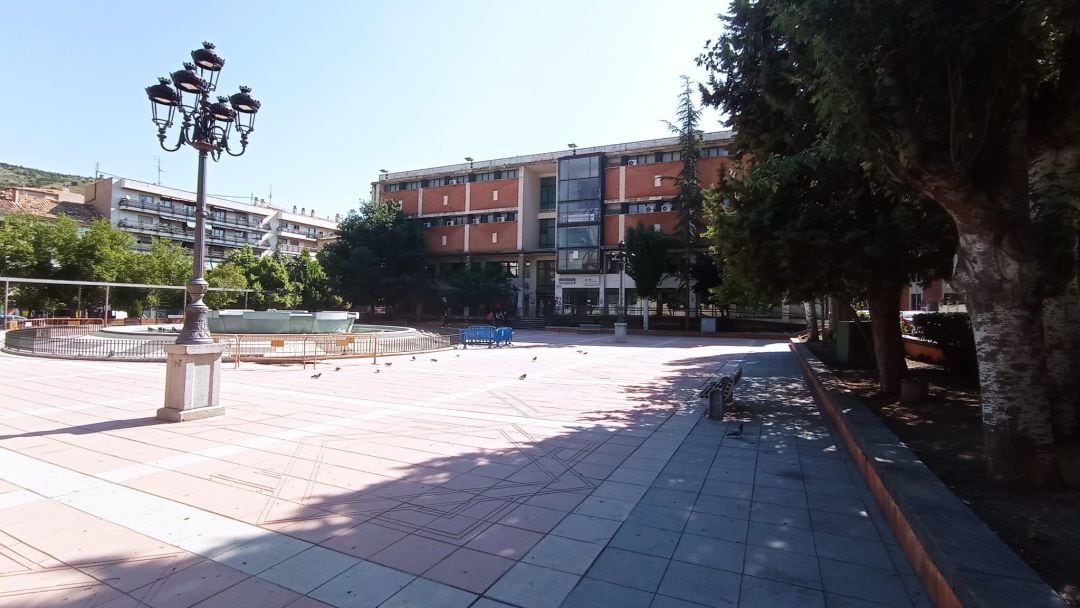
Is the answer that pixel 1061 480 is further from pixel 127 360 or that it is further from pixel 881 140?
pixel 127 360

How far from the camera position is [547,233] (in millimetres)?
51719

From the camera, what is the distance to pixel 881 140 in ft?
15.7

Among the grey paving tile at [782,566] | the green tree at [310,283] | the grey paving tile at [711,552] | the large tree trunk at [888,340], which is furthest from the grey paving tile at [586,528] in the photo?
the green tree at [310,283]

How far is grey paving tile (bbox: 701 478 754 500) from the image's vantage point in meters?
4.91

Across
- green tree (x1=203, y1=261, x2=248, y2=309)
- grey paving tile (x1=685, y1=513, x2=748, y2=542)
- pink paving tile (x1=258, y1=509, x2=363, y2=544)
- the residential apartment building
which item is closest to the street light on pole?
pink paving tile (x1=258, y1=509, x2=363, y2=544)

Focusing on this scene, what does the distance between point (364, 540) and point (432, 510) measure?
690 mm

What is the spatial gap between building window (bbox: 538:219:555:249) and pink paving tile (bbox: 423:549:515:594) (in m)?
48.0

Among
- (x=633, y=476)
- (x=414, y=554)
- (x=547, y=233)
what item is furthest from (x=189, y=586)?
(x=547, y=233)

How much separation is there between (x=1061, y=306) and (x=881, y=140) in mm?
3941

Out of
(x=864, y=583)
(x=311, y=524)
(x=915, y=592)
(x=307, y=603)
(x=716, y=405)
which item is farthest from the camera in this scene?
(x=716, y=405)

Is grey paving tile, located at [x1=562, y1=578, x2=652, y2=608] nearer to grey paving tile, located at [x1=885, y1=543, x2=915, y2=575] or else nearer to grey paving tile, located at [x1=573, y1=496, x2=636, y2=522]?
grey paving tile, located at [x1=573, y1=496, x2=636, y2=522]

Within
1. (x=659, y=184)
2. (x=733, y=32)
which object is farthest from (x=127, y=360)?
(x=659, y=184)

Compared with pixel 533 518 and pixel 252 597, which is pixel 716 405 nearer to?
pixel 533 518

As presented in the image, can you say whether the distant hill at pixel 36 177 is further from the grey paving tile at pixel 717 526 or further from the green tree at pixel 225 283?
the grey paving tile at pixel 717 526
